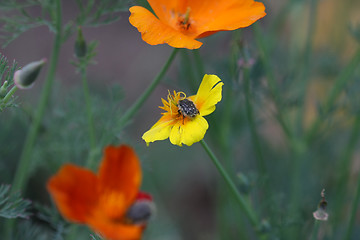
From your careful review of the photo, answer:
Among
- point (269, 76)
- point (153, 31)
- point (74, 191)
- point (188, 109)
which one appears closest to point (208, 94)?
point (188, 109)

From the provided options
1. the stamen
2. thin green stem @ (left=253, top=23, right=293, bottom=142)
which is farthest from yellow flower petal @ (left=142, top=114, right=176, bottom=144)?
thin green stem @ (left=253, top=23, right=293, bottom=142)

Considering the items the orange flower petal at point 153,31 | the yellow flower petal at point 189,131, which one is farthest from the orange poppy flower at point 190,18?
the yellow flower petal at point 189,131

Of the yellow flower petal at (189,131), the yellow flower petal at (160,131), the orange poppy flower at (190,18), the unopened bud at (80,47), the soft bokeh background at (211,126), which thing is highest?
the unopened bud at (80,47)

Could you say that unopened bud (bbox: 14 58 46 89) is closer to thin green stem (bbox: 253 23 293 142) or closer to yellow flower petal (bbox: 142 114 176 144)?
yellow flower petal (bbox: 142 114 176 144)

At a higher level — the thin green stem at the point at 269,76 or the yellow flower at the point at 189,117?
the yellow flower at the point at 189,117

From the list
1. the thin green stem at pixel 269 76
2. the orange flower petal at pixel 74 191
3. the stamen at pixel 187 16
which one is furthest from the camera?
the thin green stem at pixel 269 76

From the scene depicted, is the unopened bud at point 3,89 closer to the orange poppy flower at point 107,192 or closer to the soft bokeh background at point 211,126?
the soft bokeh background at point 211,126

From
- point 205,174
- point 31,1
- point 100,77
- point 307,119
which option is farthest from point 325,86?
point 31,1

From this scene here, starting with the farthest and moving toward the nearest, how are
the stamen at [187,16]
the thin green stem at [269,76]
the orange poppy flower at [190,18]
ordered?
1. the thin green stem at [269,76]
2. the stamen at [187,16]
3. the orange poppy flower at [190,18]
